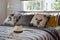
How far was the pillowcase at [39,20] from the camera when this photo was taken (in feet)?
10.9

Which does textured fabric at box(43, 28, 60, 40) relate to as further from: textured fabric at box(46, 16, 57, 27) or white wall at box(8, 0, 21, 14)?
white wall at box(8, 0, 21, 14)

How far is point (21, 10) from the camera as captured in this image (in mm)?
4516

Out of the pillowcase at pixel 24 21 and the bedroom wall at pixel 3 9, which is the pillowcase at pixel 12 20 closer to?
the pillowcase at pixel 24 21

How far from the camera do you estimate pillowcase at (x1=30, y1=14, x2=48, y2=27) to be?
3.33m

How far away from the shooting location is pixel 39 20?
11.1 ft

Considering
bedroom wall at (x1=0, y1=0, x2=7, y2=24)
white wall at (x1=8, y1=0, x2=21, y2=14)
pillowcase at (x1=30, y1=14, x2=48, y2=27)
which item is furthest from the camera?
bedroom wall at (x1=0, y1=0, x2=7, y2=24)

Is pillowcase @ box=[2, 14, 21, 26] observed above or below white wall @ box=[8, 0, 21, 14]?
below

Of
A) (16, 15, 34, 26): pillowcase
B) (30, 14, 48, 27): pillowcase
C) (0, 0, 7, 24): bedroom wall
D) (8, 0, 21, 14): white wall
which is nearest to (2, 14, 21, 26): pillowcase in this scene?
(16, 15, 34, 26): pillowcase

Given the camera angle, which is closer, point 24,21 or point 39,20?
point 39,20

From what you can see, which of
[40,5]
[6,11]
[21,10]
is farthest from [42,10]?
[6,11]

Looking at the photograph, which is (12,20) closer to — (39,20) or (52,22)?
(39,20)

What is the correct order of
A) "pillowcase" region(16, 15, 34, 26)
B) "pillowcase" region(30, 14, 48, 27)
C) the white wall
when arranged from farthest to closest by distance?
the white wall < "pillowcase" region(16, 15, 34, 26) < "pillowcase" region(30, 14, 48, 27)

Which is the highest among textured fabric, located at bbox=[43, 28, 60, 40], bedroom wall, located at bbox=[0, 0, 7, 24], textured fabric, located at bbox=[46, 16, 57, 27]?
bedroom wall, located at bbox=[0, 0, 7, 24]

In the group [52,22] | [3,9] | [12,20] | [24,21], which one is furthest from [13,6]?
[52,22]
